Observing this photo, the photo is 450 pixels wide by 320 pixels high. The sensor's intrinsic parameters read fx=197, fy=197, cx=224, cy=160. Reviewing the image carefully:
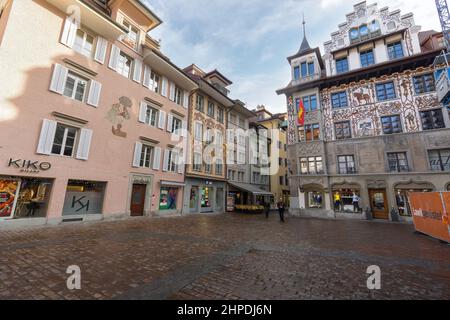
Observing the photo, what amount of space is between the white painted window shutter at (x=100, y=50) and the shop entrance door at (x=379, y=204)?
2460 cm

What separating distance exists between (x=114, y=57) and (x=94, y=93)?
3545 mm

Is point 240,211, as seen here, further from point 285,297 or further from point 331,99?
point 285,297

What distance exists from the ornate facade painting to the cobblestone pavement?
26.2 ft

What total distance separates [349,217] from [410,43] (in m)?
17.1

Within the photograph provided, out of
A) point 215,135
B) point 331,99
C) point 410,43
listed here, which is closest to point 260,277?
point 215,135

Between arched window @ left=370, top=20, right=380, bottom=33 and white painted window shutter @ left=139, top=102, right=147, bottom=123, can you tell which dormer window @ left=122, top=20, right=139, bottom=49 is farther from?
arched window @ left=370, top=20, right=380, bottom=33

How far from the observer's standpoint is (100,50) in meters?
13.6

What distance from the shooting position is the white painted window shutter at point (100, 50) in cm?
1341

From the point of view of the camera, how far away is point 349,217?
720 inches

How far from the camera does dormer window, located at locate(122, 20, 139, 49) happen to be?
51.5 feet

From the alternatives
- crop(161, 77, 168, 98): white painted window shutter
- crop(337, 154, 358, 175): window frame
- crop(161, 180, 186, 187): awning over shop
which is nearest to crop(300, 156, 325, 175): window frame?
crop(337, 154, 358, 175): window frame

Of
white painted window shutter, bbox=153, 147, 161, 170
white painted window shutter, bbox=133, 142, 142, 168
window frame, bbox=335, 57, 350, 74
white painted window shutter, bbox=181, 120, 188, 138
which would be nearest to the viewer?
white painted window shutter, bbox=133, 142, 142, 168

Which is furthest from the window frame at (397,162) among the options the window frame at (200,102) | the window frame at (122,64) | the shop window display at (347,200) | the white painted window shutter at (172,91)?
the window frame at (122,64)

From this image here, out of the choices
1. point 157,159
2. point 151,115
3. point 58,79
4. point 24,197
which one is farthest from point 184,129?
point 24,197
